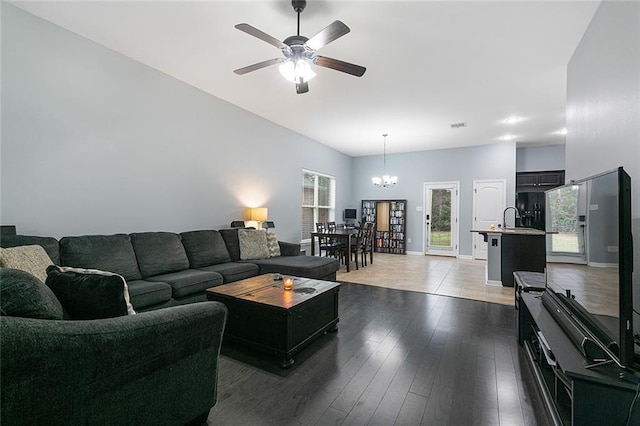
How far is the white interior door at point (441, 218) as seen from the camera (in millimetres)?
7967

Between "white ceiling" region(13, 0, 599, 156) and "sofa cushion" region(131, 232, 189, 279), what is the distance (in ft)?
7.01

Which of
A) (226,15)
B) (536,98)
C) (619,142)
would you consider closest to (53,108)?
(226,15)

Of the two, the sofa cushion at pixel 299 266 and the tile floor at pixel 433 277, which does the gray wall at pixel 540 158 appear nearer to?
the tile floor at pixel 433 277

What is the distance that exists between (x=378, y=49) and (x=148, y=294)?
3427 millimetres

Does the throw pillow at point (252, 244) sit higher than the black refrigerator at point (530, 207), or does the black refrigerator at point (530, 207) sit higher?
the black refrigerator at point (530, 207)

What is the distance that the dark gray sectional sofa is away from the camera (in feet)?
8.59

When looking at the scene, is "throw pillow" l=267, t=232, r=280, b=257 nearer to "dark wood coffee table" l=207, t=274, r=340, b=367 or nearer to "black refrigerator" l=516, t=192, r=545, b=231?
"dark wood coffee table" l=207, t=274, r=340, b=367

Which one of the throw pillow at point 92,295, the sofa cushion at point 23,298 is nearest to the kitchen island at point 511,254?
the throw pillow at point 92,295

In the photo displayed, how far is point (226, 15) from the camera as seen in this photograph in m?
2.61

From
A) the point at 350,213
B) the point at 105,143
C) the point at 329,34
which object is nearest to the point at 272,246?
the point at 105,143

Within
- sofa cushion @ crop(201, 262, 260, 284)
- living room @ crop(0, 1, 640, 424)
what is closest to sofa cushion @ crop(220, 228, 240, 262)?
sofa cushion @ crop(201, 262, 260, 284)

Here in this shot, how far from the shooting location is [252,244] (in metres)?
4.36

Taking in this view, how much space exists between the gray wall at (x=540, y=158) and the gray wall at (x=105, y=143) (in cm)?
733

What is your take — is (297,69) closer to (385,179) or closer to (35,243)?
(35,243)
